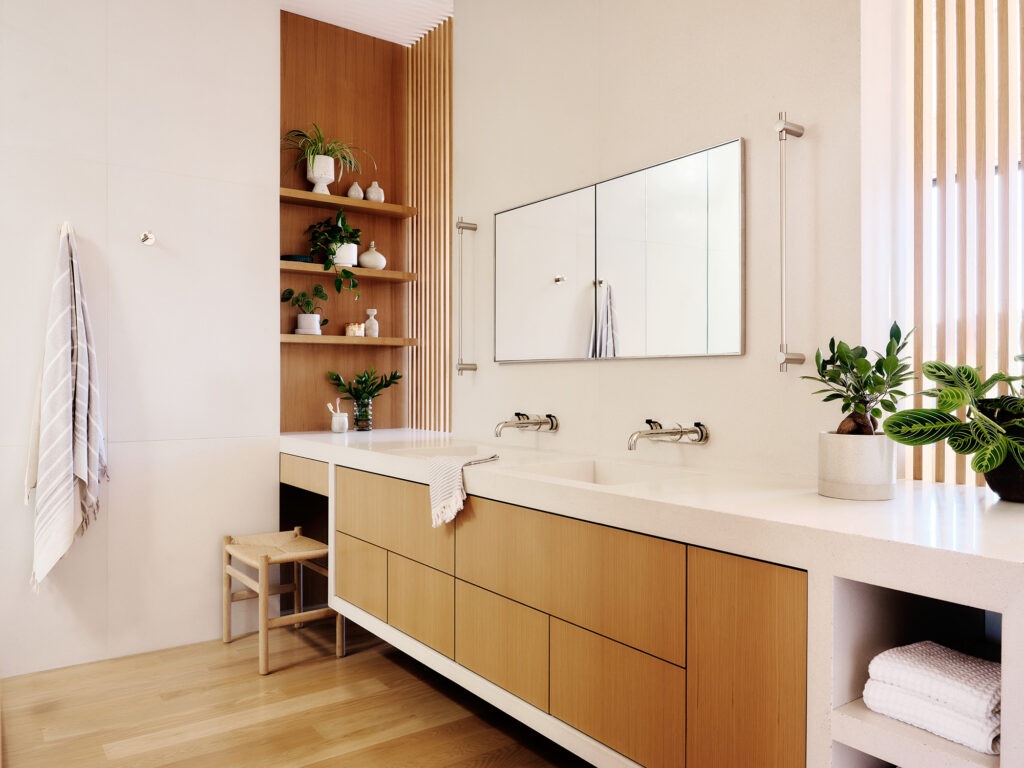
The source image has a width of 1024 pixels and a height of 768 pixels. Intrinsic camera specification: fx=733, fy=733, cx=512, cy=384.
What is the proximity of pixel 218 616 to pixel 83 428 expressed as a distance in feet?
3.30

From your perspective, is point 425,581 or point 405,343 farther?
point 405,343

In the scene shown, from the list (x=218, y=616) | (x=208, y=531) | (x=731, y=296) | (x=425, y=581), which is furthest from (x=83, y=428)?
(x=731, y=296)

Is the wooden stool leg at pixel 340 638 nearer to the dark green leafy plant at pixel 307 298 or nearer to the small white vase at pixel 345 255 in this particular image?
the dark green leafy plant at pixel 307 298

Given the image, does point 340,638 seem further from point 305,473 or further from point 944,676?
point 944,676

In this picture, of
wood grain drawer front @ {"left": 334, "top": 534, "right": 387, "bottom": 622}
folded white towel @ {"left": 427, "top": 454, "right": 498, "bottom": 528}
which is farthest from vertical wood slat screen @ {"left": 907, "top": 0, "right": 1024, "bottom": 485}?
wood grain drawer front @ {"left": 334, "top": 534, "right": 387, "bottom": 622}

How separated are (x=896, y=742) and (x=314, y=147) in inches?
131

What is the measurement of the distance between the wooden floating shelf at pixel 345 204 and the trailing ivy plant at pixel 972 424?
280 centimetres

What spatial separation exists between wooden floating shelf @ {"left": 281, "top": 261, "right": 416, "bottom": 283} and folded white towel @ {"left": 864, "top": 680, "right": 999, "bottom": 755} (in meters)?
2.92

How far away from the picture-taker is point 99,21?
289 cm

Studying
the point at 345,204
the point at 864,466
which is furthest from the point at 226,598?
the point at 864,466

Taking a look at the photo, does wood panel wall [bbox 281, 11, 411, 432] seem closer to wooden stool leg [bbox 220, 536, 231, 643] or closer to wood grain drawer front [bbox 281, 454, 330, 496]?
wood grain drawer front [bbox 281, 454, 330, 496]

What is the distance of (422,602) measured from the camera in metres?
2.37

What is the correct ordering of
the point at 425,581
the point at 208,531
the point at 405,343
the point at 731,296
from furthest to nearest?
the point at 405,343
the point at 208,531
the point at 425,581
the point at 731,296

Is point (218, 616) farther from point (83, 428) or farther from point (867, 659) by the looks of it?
point (867, 659)
